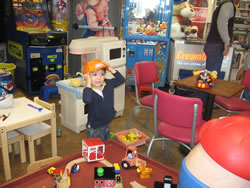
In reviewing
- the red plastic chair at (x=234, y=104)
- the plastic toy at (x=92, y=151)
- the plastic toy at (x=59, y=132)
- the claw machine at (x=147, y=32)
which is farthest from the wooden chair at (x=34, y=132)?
the claw machine at (x=147, y=32)

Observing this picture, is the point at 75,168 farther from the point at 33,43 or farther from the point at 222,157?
the point at 33,43

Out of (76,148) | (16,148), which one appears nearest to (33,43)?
(16,148)

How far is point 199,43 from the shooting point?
4.84 m

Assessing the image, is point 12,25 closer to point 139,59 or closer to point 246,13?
point 139,59

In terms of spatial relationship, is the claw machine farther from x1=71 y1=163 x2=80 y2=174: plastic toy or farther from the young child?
x1=71 y1=163 x2=80 y2=174: plastic toy

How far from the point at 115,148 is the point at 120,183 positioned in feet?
1.30

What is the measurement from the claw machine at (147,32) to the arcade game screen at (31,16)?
52.5 inches

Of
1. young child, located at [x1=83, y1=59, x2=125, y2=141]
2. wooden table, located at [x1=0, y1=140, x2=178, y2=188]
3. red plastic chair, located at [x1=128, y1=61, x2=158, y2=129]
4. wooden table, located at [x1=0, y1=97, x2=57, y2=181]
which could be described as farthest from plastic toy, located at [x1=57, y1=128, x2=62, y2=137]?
wooden table, located at [x1=0, y1=140, x2=178, y2=188]

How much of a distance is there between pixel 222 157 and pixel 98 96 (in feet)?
4.50

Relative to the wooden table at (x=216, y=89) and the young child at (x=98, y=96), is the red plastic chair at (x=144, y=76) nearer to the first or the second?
the wooden table at (x=216, y=89)

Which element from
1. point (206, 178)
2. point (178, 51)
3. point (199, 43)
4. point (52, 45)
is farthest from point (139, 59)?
point (206, 178)

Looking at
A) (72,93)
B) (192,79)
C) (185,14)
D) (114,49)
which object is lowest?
(72,93)

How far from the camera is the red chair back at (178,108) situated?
76.8 inches

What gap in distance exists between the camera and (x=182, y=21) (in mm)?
5387
